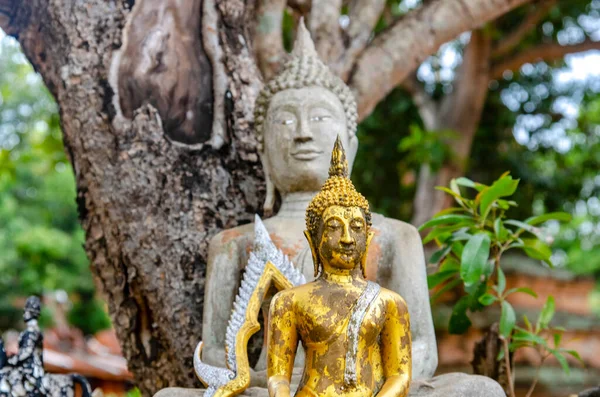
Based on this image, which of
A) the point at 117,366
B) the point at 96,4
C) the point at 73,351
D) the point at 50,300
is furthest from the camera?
the point at 50,300

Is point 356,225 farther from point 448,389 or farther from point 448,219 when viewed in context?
point 448,219

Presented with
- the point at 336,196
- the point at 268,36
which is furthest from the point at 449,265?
the point at 268,36

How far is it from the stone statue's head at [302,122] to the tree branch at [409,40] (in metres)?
1.33

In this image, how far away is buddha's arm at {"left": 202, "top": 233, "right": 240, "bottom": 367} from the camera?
3174 millimetres

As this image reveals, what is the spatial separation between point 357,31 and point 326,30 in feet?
0.79

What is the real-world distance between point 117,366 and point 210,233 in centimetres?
521

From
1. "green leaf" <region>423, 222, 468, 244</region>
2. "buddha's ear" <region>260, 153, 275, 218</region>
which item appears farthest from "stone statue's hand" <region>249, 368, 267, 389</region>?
"green leaf" <region>423, 222, 468, 244</region>

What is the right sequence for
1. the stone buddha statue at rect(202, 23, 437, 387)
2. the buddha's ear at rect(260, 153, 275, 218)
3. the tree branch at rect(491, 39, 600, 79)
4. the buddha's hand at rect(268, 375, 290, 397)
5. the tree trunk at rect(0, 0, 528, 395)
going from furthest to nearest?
the tree branch at rect(491, 39, 600, 79), the tree trunk at rect(0, 0, 528, 395), the buddha's ear at rect(260, 153, 275, 218), the stone buddha statue at rect(202, 23, 437, 387), the buddha's hand at rect(268, 375, 290, 397)

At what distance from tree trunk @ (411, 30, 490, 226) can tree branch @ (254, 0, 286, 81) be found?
2.18 m

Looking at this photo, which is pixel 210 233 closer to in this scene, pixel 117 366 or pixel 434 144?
pixel 434 144

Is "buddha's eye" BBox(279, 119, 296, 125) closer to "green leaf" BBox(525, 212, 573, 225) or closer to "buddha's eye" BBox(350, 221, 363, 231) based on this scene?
"buddha's eye" BBox(350, 221, 363, 231)

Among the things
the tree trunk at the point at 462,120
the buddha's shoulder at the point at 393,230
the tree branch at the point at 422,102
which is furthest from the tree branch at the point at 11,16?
the tree branch at the point at 422,102

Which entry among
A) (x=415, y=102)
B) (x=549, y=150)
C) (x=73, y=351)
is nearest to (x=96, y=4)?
(x=415, y=102)

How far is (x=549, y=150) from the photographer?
782cm
